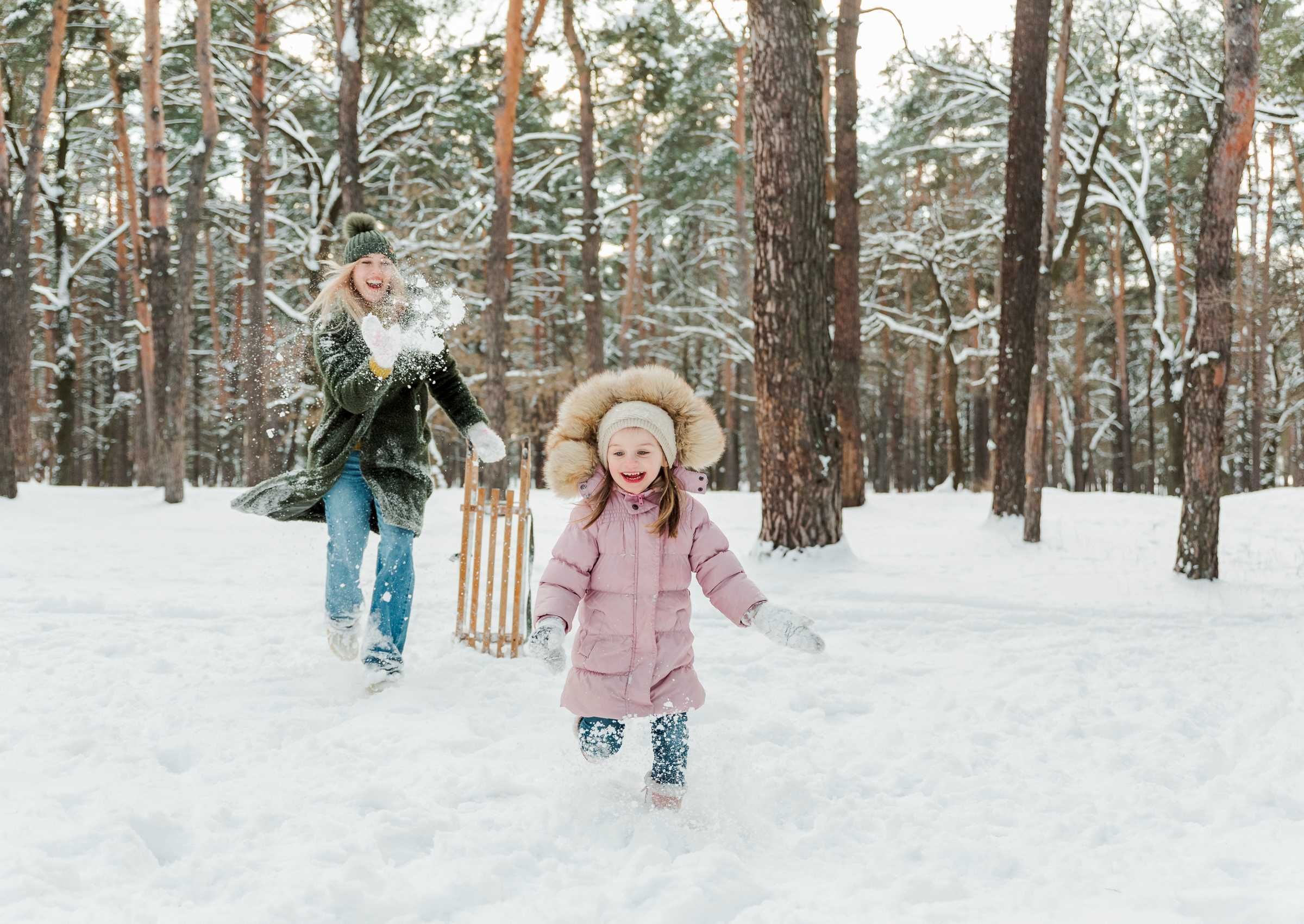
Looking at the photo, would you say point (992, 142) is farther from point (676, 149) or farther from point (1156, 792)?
point (1156, 792)

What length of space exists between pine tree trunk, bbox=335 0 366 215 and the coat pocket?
430 inches

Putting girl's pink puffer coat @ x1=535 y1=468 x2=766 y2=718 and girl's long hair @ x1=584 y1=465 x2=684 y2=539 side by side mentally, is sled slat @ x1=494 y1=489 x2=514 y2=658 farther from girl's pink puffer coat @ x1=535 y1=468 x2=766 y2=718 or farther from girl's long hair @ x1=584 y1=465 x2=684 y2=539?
girl's long hair @ x1=584 y1=465 x2=684 y2=539

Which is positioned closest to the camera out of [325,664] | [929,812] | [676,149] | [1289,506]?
[929,812]

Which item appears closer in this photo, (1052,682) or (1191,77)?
(1052,682)

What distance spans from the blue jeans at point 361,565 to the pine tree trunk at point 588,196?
11905 mm

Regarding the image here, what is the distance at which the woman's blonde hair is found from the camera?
376 centimetres

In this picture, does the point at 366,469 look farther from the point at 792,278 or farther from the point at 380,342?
the point at 792,278

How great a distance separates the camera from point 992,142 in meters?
13.1

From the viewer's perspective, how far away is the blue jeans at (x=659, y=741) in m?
2.73

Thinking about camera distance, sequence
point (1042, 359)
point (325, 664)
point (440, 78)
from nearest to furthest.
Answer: point (325, 664) → point (1042, 359) → point (440, 78)

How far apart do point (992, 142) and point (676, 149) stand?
850 centimetres

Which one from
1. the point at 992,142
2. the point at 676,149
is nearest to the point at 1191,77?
the point at 992,142

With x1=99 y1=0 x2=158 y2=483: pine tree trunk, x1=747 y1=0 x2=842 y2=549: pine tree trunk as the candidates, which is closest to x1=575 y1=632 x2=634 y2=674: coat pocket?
x1=747 y1=0 x2=842 y2=549: pine tree trunk

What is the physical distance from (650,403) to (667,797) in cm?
122
